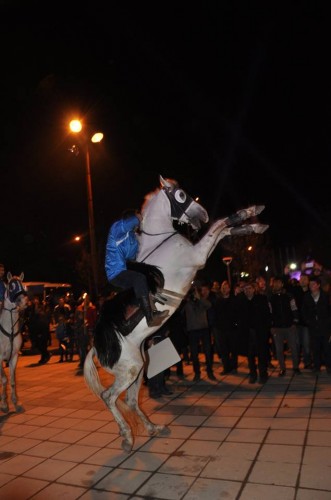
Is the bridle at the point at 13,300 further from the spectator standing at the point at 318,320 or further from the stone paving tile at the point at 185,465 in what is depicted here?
the spectator standing at the point at 318,320

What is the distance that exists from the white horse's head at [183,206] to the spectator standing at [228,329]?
3.92 m

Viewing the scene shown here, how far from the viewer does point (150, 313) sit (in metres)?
4.17

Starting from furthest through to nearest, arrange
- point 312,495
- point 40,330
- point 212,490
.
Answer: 1. point 40,330
2. point 212,490
3. point 312,495

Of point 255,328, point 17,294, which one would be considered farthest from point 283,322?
point 17,294

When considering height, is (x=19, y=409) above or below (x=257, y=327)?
below

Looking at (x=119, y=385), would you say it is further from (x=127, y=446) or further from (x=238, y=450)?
(x=238, y=450)

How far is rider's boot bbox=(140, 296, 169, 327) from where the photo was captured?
414 cm

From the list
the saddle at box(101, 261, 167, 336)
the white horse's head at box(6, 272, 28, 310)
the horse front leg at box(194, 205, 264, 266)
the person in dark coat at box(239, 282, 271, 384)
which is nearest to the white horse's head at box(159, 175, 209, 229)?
the horse front leg at box(194, 205, 264, 266)

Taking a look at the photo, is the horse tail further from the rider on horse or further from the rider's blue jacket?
the rider's blue jacket

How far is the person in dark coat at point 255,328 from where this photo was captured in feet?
23.0

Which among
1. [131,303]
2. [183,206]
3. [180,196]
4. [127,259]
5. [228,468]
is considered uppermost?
[180,196]

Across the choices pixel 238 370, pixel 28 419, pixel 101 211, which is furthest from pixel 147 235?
pixel 101 211

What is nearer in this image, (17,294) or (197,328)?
(17,294)

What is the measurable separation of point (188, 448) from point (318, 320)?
4272mm
